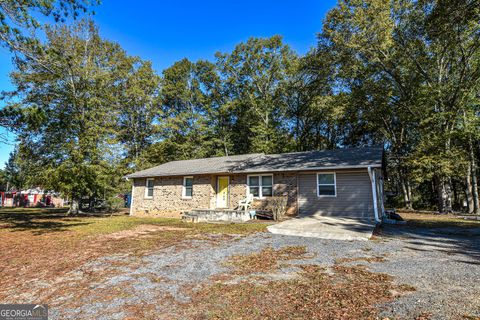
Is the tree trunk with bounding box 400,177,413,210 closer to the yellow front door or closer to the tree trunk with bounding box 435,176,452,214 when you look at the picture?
the tree trunk with bounding box 435,176,452,214

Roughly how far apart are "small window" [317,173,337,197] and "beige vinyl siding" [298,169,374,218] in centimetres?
15

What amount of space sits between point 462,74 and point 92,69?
26096 mm

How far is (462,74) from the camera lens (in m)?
16.7

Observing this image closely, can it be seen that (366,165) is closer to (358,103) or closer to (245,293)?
(245,293)

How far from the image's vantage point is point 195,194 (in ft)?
51.4

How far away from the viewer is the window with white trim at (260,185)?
45.8 ft

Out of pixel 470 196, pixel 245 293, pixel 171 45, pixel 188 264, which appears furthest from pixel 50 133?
pixel 470 196

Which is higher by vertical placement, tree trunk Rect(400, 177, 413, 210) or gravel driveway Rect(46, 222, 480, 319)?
tree trunk Rect(400, 177, 413, 210)

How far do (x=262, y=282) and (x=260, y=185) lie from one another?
33.3 feet

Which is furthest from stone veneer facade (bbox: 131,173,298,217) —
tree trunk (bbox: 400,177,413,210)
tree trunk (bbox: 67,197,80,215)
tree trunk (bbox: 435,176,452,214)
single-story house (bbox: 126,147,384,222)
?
tree trunk (bbox: 400,177,413,210)

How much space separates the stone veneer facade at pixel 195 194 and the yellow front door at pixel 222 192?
293mm

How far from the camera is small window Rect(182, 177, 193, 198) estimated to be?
16.1 metres

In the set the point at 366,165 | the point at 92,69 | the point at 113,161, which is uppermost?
the point at 92,69

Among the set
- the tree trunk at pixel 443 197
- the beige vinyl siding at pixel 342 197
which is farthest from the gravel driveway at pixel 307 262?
the tree trunk at pixel 443 197
